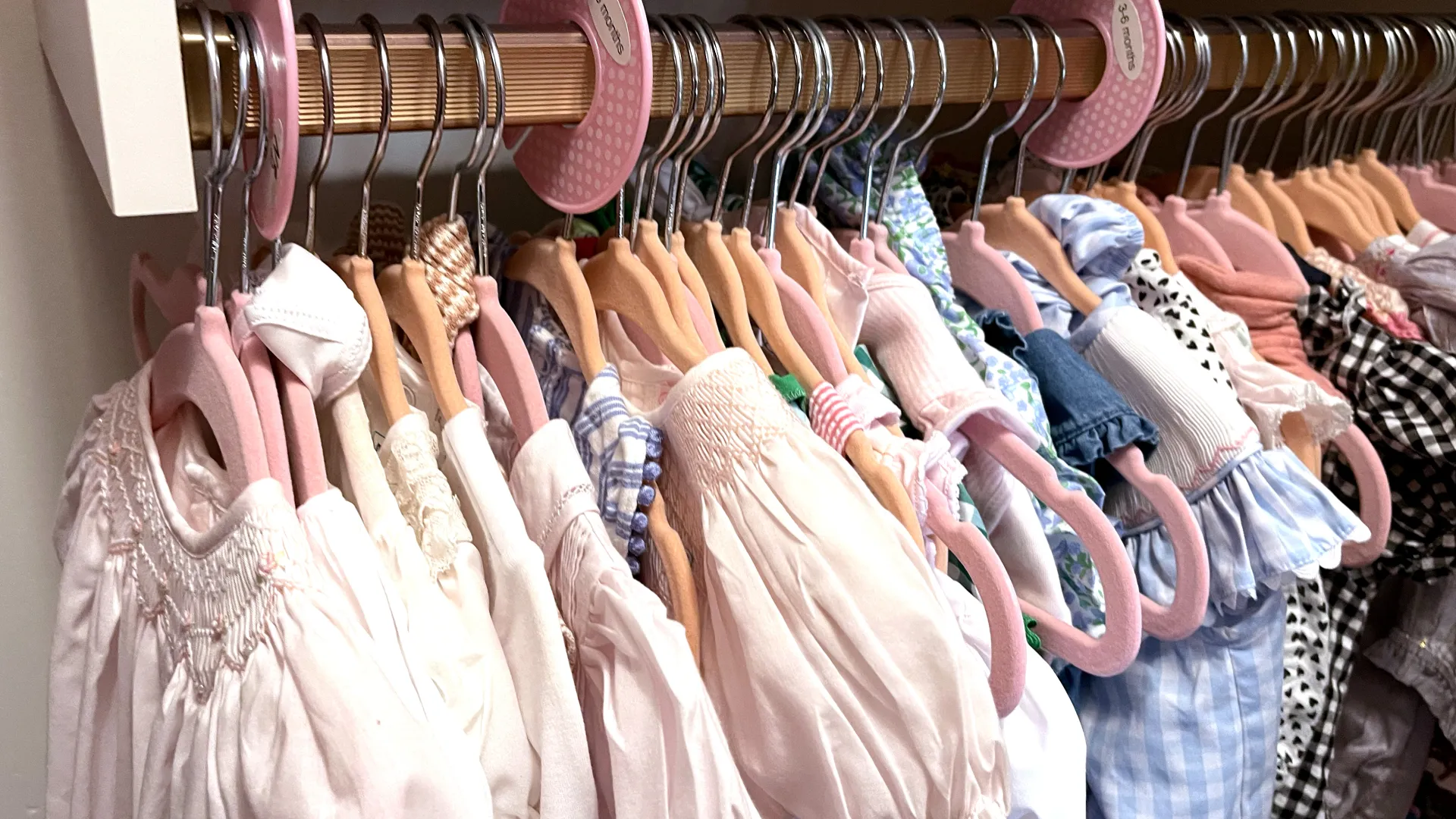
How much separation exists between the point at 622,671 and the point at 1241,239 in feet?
2.27

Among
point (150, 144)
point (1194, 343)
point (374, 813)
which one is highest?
point (150, 144)

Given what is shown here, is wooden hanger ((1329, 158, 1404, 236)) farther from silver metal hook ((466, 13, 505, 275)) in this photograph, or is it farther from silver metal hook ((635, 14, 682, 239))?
silver metal hook ((466, 13, 505, 275))

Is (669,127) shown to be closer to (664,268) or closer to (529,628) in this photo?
(664,268)

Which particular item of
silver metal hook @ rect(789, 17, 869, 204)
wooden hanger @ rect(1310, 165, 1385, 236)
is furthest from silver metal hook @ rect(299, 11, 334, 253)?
wooden hanger @ rect(1310, 165, 1385, 236)

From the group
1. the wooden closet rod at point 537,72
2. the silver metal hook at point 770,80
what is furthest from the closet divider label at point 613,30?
the silver metal hook at point 770,80

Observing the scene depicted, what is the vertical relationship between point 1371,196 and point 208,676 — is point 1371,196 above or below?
above

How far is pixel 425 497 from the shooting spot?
22.6 inches

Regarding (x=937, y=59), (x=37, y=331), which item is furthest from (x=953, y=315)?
(x=37, y=331)

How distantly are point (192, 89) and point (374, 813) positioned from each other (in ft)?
1.16

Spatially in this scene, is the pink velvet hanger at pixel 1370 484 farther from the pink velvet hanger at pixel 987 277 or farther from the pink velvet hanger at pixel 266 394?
the pink velvet hanger at pixel 266 394

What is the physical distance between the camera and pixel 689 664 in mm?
548

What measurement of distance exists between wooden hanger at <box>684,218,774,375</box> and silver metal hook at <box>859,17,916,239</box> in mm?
121

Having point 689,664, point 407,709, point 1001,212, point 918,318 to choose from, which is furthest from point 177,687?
point 1001,212

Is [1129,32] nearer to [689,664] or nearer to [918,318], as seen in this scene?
[918,318]
